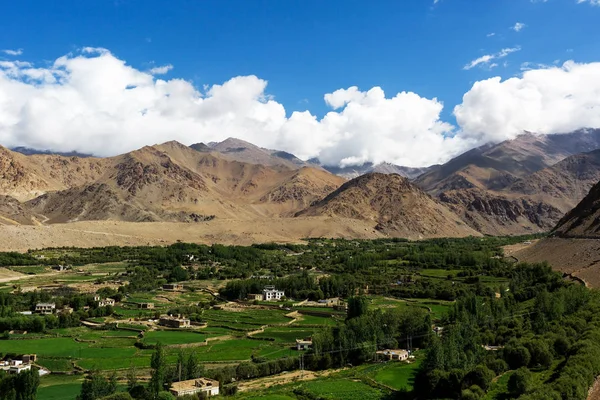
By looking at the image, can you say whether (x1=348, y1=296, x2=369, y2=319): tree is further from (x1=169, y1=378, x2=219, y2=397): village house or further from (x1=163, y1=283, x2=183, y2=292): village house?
(x1=163, y1=283, x2=183, y2=292): village house

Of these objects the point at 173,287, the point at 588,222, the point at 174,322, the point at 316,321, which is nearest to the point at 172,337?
the point at 174,322

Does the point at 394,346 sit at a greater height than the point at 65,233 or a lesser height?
lesser

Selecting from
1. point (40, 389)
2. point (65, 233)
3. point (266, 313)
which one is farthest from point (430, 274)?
point (65, 233)

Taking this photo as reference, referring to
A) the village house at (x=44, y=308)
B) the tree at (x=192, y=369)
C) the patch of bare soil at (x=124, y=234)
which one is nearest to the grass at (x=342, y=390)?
the tree at (x=192, y=369)

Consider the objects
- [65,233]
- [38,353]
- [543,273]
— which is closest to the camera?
[38,353]

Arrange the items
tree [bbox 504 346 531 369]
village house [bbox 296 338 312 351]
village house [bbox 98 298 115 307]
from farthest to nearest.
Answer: village house [bbox 98 298 115 307] → village house [bbox 296 338 312 351] → tree [bbox 504 346 531 369]

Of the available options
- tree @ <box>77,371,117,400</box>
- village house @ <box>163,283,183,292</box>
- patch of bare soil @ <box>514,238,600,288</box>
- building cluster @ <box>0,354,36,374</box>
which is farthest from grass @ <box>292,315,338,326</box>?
patch of bare soil @ <box>514,238,600,288</box>

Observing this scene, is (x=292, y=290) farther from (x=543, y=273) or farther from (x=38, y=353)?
(x=38, y=353)
